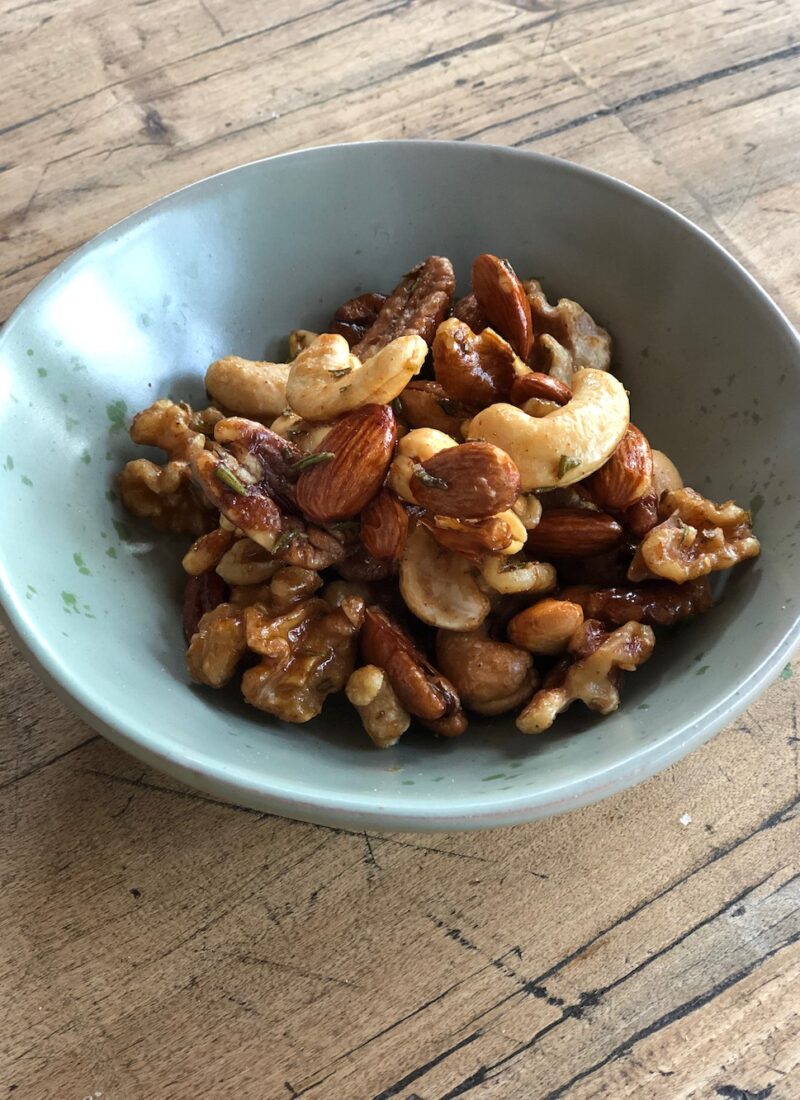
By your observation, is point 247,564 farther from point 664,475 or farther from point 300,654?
point 664,475

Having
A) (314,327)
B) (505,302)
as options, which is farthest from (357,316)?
(505,302)

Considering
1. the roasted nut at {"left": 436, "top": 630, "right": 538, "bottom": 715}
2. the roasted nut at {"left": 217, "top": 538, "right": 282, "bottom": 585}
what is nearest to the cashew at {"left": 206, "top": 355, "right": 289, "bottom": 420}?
the roasted nut at {"left": 217, "top": 538, "right": 282, "bottom": 585}

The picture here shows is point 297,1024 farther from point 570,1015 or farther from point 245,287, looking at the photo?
point 245,287

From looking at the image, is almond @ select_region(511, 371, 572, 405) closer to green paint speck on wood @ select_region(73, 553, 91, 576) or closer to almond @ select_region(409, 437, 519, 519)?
almond @ select_region(409, 437, 519, 519)

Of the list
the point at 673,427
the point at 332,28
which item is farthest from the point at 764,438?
the point at 332,28

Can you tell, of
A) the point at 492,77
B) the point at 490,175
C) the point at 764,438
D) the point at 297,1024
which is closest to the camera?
the point at 297,1024

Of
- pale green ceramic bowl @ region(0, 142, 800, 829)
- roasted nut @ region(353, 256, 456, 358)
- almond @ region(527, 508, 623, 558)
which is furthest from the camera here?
roasted nut @ region(353, 256, 456, 358)

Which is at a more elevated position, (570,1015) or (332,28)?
(332,28)

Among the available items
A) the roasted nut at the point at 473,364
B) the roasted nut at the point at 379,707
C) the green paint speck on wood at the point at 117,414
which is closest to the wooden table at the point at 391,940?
the roasted nut at the point at 379,707
